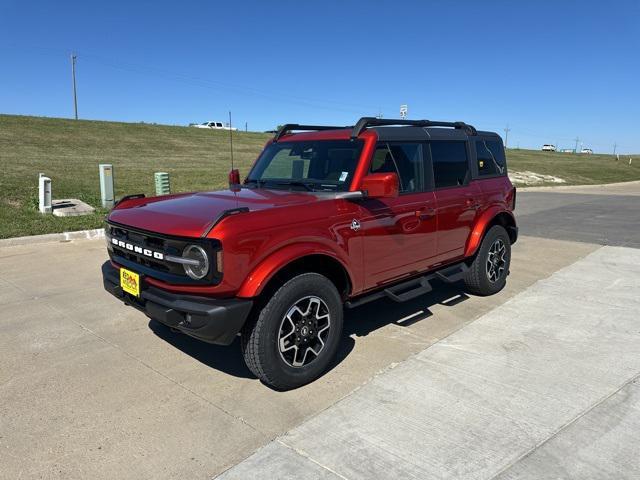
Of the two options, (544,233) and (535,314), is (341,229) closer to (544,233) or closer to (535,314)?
(535,314)

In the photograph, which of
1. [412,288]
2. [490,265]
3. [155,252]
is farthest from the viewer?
[490,265]

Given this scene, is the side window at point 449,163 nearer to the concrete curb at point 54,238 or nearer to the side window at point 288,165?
the side window at point 288,165

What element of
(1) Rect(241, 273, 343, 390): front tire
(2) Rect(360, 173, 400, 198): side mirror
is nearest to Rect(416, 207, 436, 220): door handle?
(2) Rect(360, 173, 400, 198): side mirror

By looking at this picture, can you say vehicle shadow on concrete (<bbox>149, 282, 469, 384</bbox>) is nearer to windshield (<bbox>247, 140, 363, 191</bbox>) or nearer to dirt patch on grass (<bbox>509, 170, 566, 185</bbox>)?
windshield (<bbox>247, 140, 363, 191</bbox>)

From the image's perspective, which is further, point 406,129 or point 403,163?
point 406,129

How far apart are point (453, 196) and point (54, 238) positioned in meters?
6.99

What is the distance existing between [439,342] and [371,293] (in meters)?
0.75

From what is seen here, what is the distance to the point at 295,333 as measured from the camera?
341 cm

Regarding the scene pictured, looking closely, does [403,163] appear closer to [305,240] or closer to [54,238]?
[305,240]

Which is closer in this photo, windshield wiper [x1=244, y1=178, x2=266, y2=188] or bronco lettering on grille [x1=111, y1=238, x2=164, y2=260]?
bronco lettering on grille [x1=111, y1=238, x2=164, y2=260]

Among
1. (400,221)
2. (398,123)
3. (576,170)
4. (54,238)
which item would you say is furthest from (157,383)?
(576,170)

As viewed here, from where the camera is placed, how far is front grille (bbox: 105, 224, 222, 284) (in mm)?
3047

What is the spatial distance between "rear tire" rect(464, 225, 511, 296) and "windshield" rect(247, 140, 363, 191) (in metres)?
2.09

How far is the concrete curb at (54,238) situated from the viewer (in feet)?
26.2
